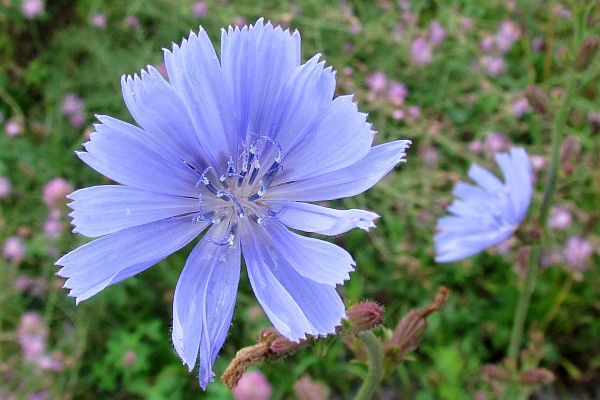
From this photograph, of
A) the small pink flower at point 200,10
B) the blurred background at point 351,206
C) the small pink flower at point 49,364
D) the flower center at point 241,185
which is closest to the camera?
the flower center at point 241,185

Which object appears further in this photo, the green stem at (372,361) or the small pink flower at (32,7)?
the small pink flower at (32,7)

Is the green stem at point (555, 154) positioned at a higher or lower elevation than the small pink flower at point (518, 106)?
higher

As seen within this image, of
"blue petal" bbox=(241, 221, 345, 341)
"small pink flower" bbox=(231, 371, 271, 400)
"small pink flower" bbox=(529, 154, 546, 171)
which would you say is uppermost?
"blue petal" bbox=(241, 221, 345, 341)

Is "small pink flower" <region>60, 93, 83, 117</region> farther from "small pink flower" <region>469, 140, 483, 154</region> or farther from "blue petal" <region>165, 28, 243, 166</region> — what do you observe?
"blue petal" <region>165, 28, 243, 166</region>

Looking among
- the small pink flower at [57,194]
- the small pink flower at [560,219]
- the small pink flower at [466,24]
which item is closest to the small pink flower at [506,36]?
the small pink flower at [466,24]

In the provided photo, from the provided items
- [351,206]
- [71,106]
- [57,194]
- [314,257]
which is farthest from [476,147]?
[314,257]

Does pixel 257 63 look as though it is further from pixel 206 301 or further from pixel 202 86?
pixel 206 301

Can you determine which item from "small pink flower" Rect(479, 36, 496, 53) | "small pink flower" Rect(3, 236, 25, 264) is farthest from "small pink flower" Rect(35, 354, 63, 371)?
"small pink flower" Rect(479, 36, 496, 53)

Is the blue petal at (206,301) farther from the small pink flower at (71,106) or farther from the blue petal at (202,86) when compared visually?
the small pink flower at (71,106)
